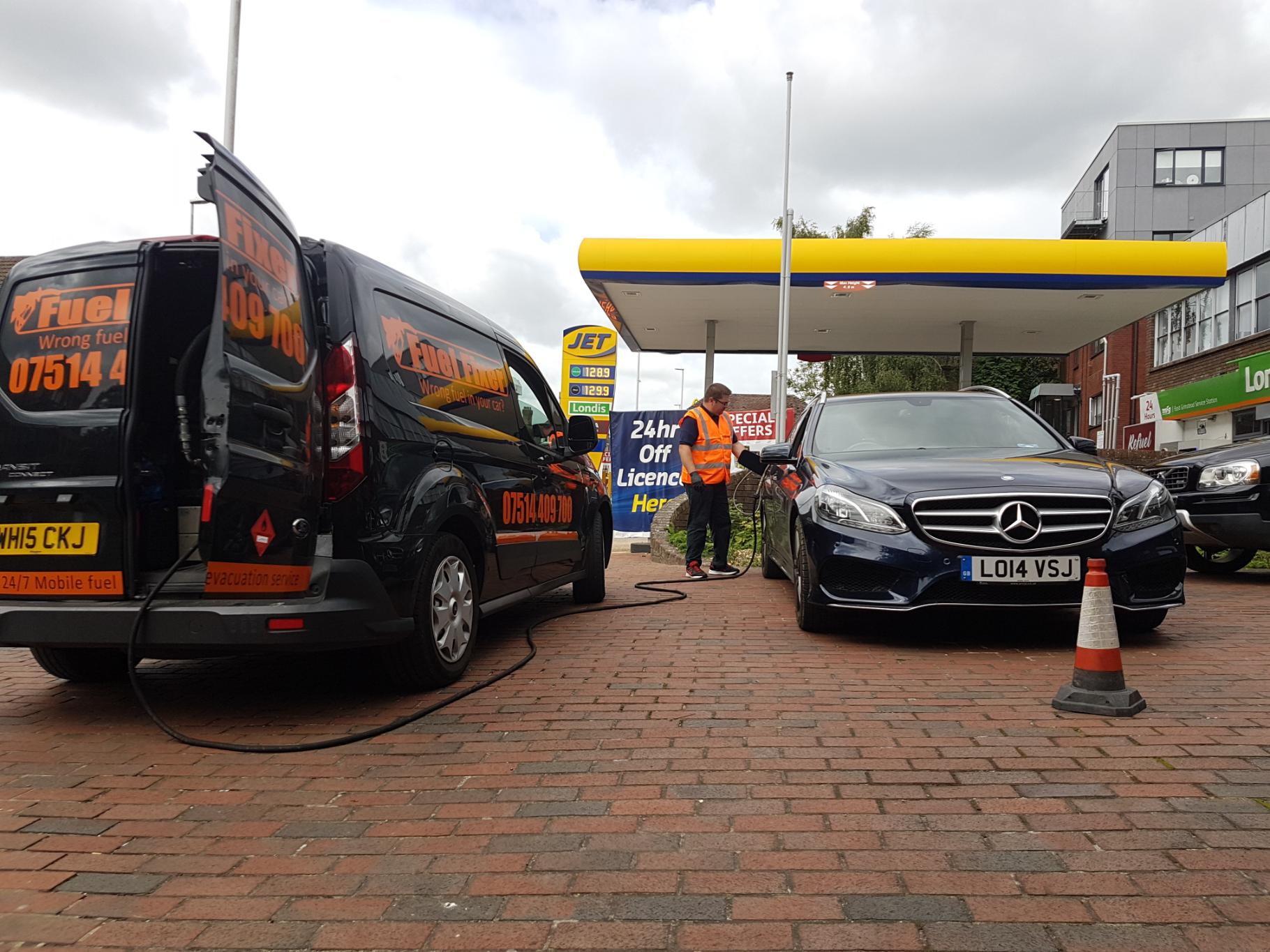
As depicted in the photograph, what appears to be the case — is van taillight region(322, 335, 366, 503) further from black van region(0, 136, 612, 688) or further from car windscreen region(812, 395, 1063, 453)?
car windscreen region(812, 395, 1063, 453)

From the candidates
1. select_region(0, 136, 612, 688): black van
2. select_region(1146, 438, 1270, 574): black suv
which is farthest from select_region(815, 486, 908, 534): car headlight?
select_region(1146, 438, 1270, 574): black suv

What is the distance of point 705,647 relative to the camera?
575 centimetres

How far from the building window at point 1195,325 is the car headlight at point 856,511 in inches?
885

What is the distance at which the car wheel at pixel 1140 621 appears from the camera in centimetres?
561

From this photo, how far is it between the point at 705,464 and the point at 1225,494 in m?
4.41

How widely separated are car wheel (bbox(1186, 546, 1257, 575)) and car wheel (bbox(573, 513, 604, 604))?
562 centimetres

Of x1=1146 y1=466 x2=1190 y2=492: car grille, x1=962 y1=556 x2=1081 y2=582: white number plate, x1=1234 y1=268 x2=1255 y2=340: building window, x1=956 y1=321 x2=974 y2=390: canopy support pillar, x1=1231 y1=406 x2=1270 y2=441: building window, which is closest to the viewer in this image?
x1=962 y1=556 x2=1081 y2=582: white number plate

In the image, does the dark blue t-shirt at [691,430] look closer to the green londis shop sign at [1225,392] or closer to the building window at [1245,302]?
the green londis shop sign at [1225,392]

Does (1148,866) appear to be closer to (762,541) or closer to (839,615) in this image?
(839,615)

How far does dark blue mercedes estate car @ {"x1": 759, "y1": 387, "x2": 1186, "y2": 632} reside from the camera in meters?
5.32

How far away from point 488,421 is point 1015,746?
3047 mm

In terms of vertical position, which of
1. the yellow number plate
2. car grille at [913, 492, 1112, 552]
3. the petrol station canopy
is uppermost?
the petrol station canopy

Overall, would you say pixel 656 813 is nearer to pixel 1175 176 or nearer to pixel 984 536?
pixel 984 536

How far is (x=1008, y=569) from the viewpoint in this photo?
17.3ft
